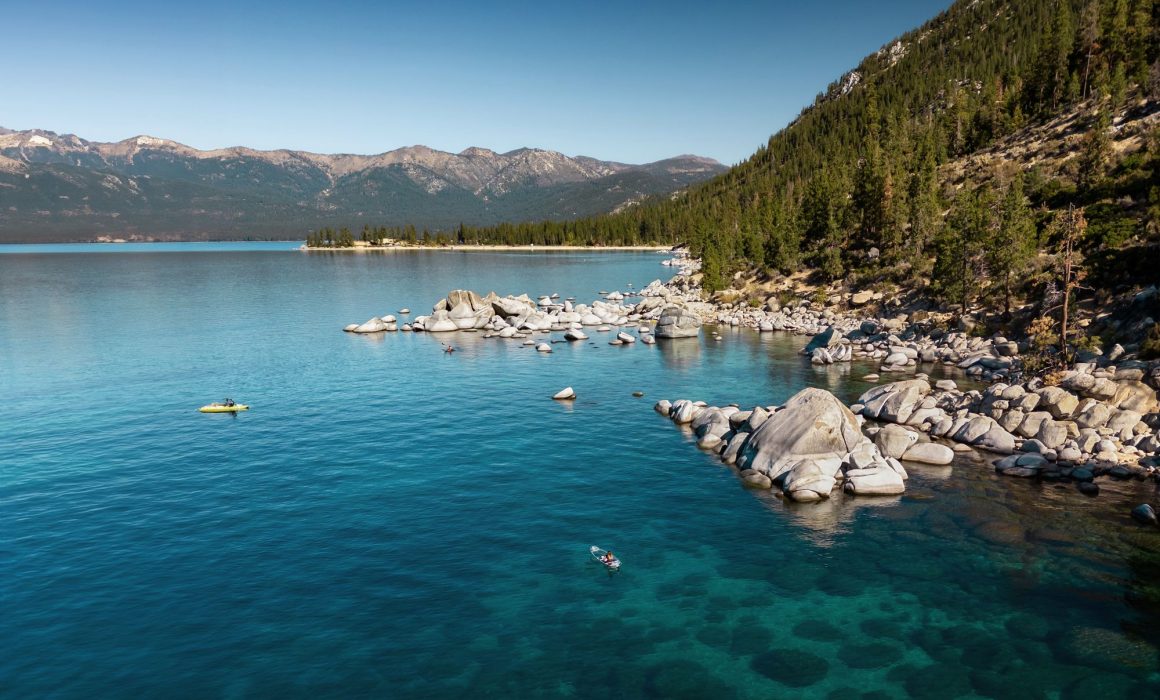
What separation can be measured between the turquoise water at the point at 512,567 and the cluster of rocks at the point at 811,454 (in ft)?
4.55

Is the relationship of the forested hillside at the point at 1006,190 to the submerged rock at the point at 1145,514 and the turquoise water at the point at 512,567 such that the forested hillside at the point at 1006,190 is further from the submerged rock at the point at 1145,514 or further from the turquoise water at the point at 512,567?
the turquoise water at the point at 512,567

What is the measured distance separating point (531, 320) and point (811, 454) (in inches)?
2591

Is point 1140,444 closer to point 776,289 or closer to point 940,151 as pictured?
point 776,289

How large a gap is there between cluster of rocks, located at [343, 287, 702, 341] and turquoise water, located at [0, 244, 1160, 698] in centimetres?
3414

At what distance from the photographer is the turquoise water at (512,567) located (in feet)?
71.8

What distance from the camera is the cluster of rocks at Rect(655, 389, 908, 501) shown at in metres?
36.1

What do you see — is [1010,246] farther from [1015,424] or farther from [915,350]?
[1015,424]

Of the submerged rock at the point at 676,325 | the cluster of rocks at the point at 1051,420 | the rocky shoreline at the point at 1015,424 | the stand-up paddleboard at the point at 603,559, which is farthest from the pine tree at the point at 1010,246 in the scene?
the stand-up paddleboard at the point at 603,559

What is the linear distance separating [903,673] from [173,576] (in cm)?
3080

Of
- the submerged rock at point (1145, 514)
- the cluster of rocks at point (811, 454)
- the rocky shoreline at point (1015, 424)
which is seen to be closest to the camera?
the submerged rock at point (1145, 514)

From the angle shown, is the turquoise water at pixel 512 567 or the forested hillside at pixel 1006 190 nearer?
the turquoise water at pixel 512 567

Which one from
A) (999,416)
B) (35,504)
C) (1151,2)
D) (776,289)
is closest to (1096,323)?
(999,416)

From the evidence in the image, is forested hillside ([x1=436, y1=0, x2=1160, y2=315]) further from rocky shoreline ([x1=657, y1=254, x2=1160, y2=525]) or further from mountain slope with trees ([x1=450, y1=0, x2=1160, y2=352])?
rocky shoreline ([x1=657, y1=254, x2=1160, y2=525])

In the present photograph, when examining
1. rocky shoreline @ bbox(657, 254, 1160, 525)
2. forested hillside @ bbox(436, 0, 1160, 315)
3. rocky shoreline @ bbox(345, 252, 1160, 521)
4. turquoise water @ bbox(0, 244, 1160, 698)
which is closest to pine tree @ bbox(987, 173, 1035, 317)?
forested hillside @ bbox(436, 0, 1160, 315)
